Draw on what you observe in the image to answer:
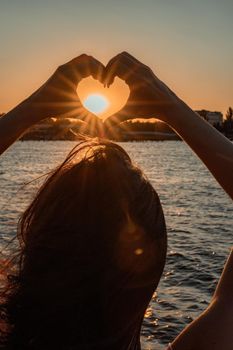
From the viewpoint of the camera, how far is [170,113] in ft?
6.70

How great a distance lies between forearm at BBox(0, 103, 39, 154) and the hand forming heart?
49 millimetres

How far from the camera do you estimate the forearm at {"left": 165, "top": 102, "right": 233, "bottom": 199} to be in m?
1.96

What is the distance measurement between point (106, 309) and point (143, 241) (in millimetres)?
222

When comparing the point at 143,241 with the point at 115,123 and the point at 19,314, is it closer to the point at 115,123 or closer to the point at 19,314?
the point at 19,314

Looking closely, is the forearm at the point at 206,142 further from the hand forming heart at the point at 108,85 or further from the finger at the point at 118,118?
the finger at the point at 118,118

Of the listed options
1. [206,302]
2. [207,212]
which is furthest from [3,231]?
[207,212]

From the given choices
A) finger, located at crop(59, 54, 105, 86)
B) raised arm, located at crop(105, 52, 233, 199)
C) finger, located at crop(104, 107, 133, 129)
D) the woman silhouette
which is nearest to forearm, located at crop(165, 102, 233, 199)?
raised arm, located at crop(105, 52, 233, 199)

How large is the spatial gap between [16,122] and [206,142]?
0.81 meters

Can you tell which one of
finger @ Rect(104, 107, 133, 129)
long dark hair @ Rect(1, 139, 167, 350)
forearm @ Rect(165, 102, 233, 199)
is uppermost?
finger @ Rect(104, 107, 133, 129)

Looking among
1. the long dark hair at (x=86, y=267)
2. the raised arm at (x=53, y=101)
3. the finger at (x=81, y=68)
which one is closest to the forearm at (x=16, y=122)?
the raised arm at (x=53, y=101)

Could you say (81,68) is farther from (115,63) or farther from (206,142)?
(206,142)

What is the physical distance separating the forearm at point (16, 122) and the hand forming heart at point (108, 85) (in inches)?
1.9

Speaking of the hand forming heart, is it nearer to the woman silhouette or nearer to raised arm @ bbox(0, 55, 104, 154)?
raised arm @ bbox(0, 55, 104, 154)

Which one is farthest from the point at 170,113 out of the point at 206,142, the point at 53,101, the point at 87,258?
the point at 87,258
